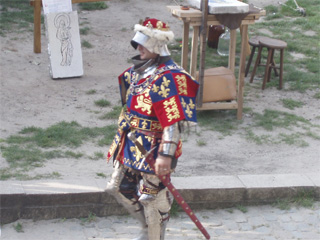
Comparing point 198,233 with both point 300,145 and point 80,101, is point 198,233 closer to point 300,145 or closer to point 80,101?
point 300,145

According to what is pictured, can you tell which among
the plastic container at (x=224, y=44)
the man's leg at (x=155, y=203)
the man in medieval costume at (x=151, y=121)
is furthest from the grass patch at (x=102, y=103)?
the man's leg at (x=155, y=203)

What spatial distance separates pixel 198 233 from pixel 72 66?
448cm

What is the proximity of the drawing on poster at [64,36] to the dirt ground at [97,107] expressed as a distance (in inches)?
13.9

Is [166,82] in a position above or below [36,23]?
above

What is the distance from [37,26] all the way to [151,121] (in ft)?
18.6

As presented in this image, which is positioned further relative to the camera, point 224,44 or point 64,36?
point 224,44

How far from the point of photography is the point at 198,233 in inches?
176

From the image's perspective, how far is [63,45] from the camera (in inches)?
326

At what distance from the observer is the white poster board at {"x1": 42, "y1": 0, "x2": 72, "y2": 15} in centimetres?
815

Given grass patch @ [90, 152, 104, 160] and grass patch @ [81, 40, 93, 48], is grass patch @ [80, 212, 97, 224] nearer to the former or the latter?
grass patch @ [90, 152, 104, 160]

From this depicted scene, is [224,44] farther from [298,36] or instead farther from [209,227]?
[209,227]

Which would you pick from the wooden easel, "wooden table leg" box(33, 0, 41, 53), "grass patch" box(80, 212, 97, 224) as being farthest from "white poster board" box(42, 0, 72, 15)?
"grass patch" box(80, 212, 97, 224)

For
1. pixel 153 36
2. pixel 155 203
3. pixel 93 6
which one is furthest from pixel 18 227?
pixel 93 6

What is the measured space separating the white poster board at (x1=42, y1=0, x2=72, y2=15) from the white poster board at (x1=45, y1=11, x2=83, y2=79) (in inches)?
2.4
